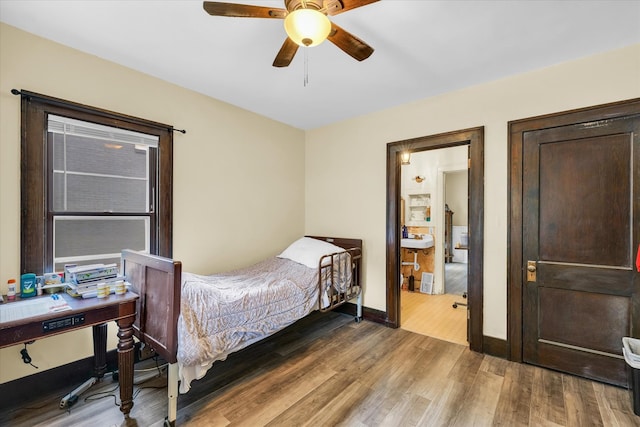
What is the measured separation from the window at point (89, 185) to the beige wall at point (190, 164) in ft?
0.26

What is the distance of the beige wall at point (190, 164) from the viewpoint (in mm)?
1963

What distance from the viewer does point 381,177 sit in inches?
136

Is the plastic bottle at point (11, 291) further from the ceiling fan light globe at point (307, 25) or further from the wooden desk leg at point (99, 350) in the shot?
the ceiling fan light globe at point (307, 25)

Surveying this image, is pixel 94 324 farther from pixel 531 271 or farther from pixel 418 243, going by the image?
pixel 418 243

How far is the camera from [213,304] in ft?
6.45

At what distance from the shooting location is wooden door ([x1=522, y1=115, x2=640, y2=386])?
2121 millimetres

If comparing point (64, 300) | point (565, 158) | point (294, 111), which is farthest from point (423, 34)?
point (64, 300)

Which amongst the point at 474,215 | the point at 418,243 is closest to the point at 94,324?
the point at 474,215

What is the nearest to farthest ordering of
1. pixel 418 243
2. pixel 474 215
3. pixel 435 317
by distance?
1. pixel 474 215
2. pixel 435 317
3. pixel 418 243

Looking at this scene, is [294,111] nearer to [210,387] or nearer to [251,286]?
[251,286]

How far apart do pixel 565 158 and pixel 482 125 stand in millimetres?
737

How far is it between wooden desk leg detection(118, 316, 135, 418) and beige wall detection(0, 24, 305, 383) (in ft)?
2.62

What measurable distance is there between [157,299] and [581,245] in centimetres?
329

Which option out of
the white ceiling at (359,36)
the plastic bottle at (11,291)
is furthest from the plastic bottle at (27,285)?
the white ceiling at (359,36)
